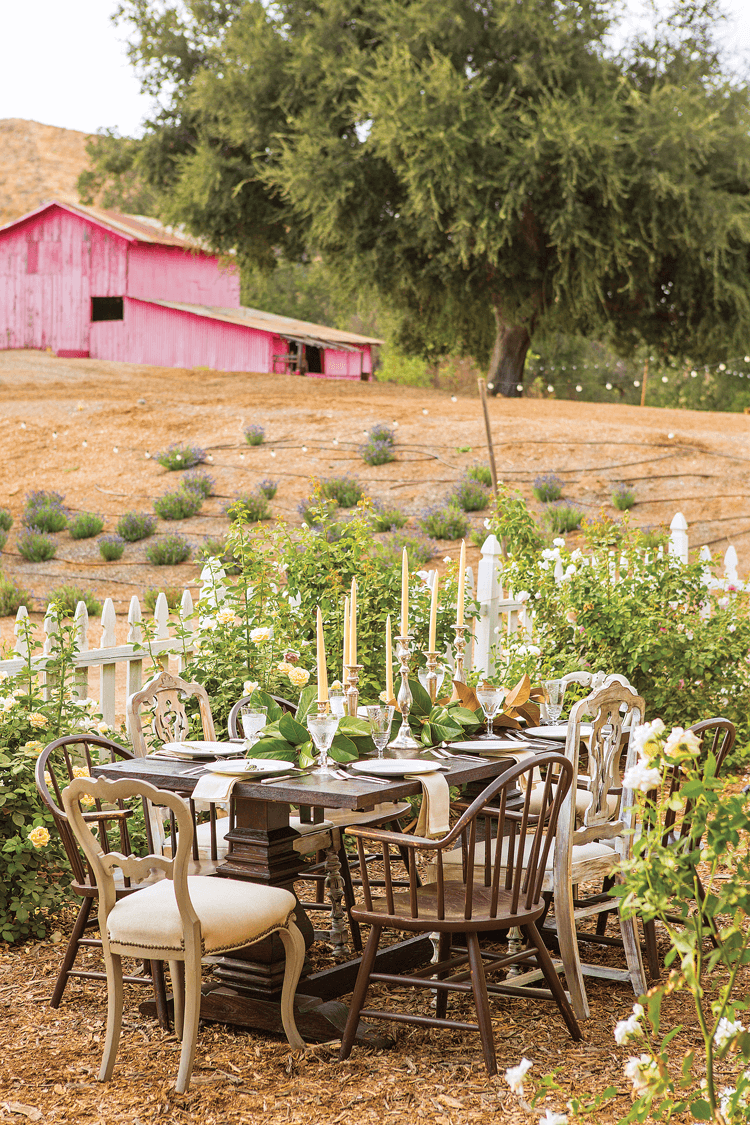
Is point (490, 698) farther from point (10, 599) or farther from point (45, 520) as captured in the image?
point (45, 520)

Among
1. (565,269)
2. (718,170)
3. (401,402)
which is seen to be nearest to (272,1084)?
(401,402)

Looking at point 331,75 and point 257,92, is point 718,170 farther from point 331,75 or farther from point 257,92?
point 257,92

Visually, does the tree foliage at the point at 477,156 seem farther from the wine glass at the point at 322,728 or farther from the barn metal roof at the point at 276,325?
the wine glass at the point at 322,728

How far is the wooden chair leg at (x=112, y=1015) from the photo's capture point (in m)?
3.45

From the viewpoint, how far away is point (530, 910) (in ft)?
12.0

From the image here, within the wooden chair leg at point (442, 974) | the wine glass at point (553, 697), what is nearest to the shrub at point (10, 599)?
the wine glass at point (553, 697)

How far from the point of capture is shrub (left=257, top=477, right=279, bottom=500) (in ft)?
45.8

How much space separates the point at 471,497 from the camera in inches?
536

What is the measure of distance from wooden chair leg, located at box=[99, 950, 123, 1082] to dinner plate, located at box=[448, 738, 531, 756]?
1494 mm

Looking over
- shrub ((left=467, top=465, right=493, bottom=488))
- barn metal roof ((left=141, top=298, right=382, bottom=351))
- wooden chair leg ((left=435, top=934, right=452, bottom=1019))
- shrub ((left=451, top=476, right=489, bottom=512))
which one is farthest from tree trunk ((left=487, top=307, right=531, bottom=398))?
wooden chair leg ((left=435, top=934, right=452, bottom=1019))

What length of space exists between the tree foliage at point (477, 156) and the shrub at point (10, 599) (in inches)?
384

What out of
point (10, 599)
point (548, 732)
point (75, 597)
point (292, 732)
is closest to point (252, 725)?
point (292, 732)

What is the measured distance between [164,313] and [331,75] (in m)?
8.17

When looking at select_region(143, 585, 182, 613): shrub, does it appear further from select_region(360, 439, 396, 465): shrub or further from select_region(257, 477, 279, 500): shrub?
select_region(360, 439, 396, 465): shrub
